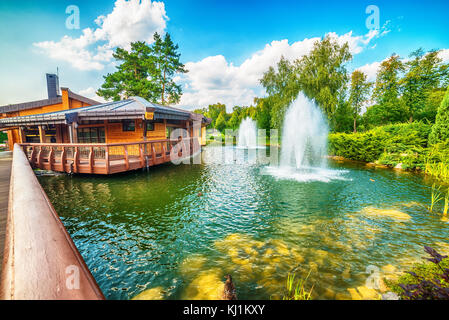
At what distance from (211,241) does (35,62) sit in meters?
13.5

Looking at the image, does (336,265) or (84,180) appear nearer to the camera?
(336,265)

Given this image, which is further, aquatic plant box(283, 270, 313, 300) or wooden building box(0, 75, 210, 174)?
wooden building box(0, 75, 210, 174)

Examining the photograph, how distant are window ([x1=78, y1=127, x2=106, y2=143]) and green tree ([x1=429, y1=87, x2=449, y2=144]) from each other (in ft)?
69.0

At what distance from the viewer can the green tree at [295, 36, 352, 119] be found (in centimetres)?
1947

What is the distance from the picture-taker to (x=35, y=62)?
10062 mm

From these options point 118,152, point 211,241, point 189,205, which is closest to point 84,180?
point 118,152

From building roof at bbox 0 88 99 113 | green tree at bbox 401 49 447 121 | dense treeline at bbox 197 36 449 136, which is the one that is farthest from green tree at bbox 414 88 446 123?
building roof at bbox 0 88 99 113

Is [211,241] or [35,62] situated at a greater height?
[35,62]

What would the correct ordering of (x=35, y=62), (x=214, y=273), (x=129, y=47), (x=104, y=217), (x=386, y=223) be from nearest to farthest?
(x=214, y=273)
(x=386, y=223)
(x=104, y=217)
(x=35, y=62)
(x=129, y=47)

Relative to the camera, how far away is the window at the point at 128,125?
1330 centimetres

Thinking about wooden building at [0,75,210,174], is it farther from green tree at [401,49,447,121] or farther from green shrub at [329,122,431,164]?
green tree at [401,49,447,121]

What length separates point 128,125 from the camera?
529 inches

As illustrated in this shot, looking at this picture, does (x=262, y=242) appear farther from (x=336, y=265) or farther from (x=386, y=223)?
(x=386, y=223)
